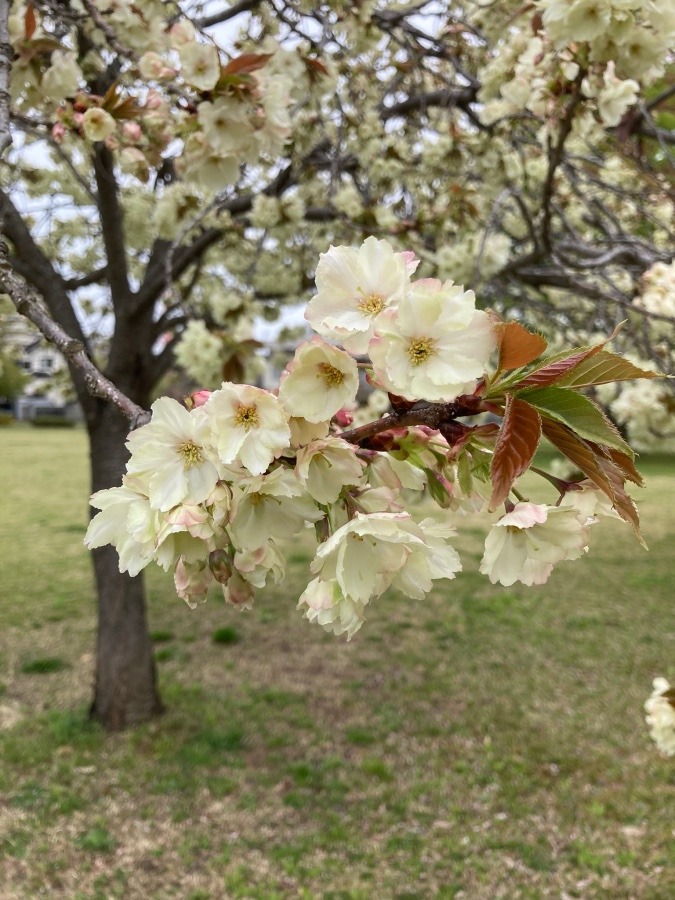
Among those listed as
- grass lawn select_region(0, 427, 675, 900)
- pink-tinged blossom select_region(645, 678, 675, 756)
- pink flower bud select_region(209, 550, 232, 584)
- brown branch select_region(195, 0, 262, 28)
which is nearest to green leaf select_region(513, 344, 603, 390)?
pink flower bud select_region(209, 550, 232, 584)

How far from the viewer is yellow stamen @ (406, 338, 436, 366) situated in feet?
2.12

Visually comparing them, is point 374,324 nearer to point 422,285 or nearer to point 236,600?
point 422,285

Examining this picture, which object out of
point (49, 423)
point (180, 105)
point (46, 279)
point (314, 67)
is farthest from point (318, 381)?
point (49, 423)

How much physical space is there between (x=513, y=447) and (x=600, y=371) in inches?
4.8

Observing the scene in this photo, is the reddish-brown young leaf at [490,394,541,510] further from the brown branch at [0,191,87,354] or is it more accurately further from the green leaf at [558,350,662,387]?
the brown branch at [0,191,87,354]

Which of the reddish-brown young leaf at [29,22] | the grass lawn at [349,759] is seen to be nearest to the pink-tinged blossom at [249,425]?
the reddish-brown young leaf at [29,22]

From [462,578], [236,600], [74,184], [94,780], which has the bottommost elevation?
[94,780]

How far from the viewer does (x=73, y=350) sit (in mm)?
872

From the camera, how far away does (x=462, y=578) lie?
6723 mm

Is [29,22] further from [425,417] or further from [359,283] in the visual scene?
[425,417]

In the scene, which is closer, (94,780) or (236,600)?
(236,600)

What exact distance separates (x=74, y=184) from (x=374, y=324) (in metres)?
4.79

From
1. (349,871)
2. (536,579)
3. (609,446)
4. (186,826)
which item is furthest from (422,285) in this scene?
(186,826)

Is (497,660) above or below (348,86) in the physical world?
below
